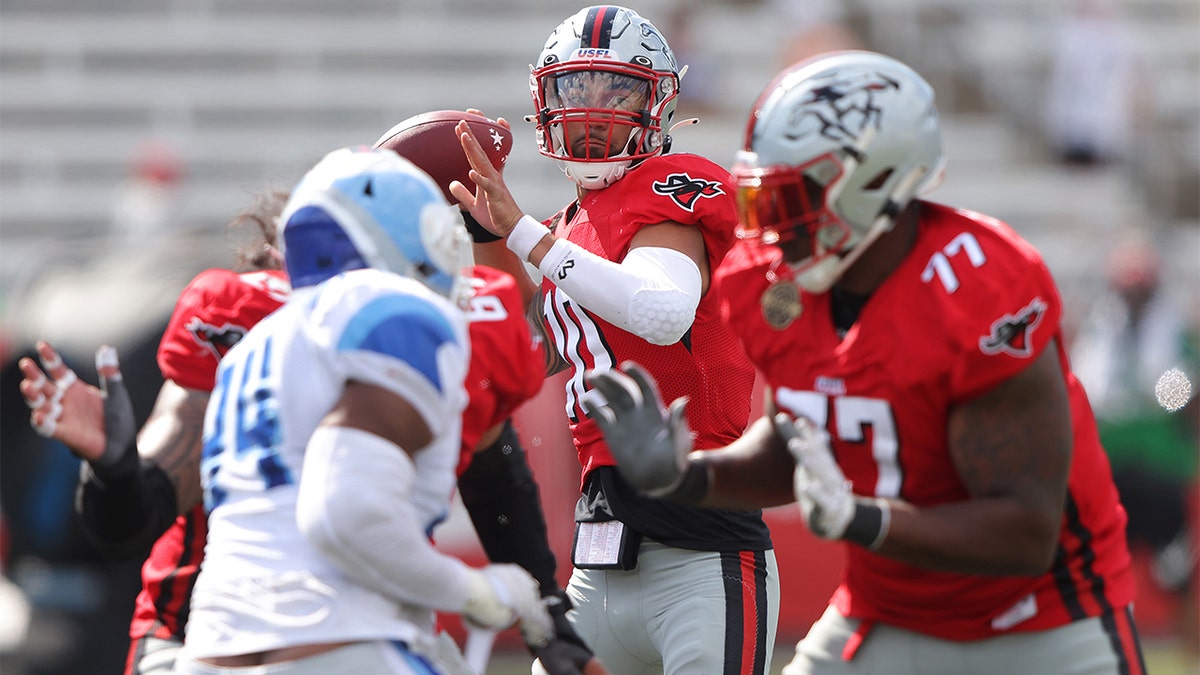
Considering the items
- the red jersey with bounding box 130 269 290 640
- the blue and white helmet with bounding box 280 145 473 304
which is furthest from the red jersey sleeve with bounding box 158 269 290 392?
the blue and white helmet with bounding box 280 145 473 304

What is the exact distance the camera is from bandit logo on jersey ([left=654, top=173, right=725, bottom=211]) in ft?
13.2

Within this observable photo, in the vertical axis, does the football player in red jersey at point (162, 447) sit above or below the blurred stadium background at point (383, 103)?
above

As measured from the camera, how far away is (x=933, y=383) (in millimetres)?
2912

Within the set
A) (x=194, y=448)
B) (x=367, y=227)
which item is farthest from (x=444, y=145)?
(x=367, y=227)

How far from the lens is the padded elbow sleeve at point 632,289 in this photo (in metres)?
3.82

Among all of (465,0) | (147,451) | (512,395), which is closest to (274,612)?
(512,395)

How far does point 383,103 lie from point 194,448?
8823 millimetres

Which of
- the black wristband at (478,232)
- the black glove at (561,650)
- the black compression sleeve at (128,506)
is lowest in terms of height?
the black glove at (561,650)

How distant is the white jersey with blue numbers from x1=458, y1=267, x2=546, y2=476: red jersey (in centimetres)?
22

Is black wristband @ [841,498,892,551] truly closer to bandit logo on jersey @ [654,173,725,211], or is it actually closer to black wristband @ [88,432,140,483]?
bandit logo on jersey @ [654,173,725,211]

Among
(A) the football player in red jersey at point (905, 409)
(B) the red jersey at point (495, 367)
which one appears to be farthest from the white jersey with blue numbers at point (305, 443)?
(A) the football player in red jersey at point (905, 409)

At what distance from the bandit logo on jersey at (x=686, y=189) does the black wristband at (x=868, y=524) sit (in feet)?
4.36

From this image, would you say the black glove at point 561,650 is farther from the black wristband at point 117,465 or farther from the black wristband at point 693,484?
the black wristband at point 117,465

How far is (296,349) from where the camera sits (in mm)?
2715
